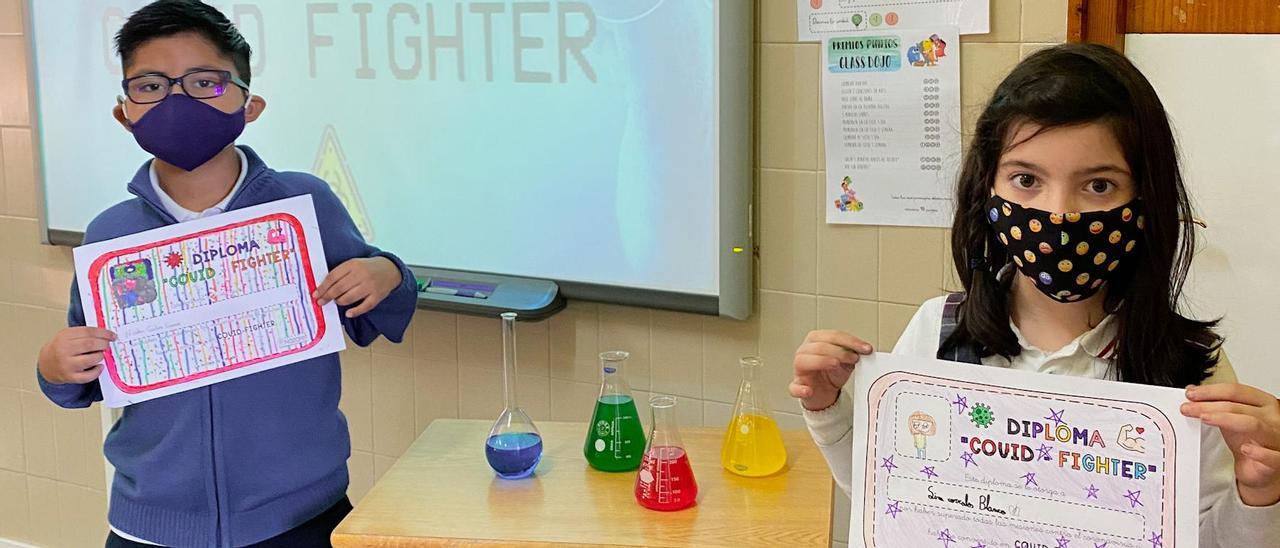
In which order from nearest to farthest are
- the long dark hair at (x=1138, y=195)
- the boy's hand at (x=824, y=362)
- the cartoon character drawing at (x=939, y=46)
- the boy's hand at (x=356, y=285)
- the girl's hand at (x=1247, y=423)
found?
the girl's hand at (x=1247, y=423)
the long dark hair at (x=1138, y=195)
the boy's hand at (x=824, y=362)
the boy's hand at (x=356, y=285)
the cartoon character drawing at (x=939, y=46)

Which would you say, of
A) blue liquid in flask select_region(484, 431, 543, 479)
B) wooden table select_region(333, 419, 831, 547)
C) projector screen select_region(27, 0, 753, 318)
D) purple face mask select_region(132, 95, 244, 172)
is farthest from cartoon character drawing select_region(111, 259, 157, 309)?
projector screen select_region(27, 0, 753, 318)

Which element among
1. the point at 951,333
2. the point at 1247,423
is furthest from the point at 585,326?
the point at 1247,423

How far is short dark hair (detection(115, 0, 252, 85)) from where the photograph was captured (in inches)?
75.2

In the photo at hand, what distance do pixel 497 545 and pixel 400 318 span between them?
451 millimetres

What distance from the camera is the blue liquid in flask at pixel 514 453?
6.66 ft

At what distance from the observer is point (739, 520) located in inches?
73.4

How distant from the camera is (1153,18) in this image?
2.05 metres

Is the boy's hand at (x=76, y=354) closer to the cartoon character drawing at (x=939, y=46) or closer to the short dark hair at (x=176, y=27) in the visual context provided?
the short dark hair at (x=176, y=27)

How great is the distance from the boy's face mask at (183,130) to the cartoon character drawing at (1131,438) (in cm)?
131

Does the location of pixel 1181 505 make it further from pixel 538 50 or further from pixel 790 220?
pixel 538 50

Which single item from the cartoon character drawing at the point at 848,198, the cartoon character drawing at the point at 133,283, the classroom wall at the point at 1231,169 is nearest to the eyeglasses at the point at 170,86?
the cartoon character drawing at the point at 133,283

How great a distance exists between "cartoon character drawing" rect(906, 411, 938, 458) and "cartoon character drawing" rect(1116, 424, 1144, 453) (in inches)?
7.8

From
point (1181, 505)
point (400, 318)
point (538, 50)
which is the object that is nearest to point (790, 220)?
point (538, 50)

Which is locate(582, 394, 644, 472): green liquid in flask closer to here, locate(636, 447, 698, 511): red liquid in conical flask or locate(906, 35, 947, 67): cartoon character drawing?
locate(636, 447, 698, 511): red liquid in conical flask
